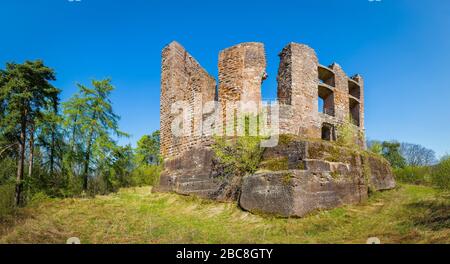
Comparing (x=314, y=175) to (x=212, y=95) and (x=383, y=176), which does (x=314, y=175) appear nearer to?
(x=383, y=176)

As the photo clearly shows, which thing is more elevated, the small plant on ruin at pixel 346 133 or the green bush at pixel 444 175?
the small plant on ruin at pixel 346 133

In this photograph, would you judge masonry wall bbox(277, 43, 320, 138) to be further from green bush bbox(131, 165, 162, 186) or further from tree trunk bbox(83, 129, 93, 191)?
tree trunk bbox(83, 129, 93, 191)

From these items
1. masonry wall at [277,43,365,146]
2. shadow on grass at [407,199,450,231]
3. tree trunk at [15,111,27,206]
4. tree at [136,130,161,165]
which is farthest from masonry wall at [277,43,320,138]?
tree at [136,130,161,165]

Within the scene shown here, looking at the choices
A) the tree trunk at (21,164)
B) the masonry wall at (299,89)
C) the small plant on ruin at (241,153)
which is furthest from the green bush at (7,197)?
the masonry wall at (299,89)

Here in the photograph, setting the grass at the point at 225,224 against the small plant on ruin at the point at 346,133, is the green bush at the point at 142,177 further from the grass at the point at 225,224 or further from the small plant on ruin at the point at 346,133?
the small plant on ruin at the point at 346,133

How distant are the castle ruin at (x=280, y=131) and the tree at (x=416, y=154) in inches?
1570

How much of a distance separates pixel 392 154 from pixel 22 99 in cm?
3741

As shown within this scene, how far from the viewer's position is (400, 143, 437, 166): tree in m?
51.2

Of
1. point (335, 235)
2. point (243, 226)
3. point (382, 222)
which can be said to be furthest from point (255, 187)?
point (382, 222)

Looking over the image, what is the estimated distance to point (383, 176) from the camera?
45.1 ft

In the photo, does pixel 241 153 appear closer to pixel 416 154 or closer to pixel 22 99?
pixel 22 99

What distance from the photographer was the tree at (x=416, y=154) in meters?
51.2

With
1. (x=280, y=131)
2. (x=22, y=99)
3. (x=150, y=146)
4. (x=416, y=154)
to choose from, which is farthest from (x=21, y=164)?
(x=416, y=154)
